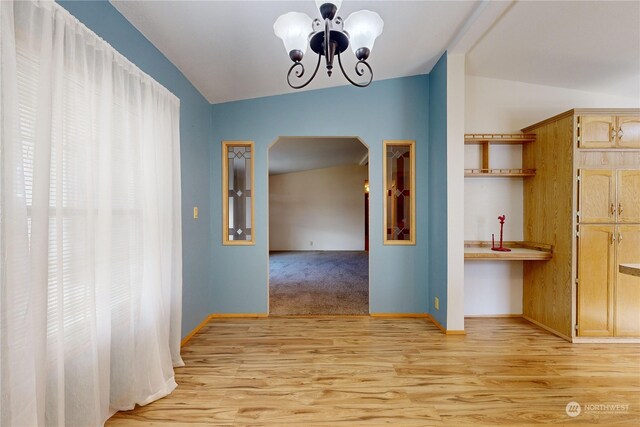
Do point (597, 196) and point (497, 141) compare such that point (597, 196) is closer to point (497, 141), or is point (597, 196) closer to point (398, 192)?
point (497, 141)

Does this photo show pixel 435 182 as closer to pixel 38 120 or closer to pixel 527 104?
pixel 527 104

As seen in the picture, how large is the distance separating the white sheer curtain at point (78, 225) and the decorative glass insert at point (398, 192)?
2.41 metres

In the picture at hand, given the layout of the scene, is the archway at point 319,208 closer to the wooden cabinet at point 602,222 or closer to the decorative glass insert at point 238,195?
the decorative glass insert at point 238,195

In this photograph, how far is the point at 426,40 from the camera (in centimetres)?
264

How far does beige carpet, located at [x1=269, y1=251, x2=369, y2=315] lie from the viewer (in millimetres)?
3736

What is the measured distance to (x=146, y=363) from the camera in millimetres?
1876

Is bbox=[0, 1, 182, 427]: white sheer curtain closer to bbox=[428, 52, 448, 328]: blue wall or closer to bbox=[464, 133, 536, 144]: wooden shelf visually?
bbox=[428, 52, 448, 328]: blue wall

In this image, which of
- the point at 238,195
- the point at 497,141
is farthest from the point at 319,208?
the point at 497,141

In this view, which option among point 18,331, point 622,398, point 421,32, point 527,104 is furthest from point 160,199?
point 527,104

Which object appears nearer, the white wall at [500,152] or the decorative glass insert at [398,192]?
the white wall at [500,152]

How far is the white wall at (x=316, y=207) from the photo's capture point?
927 centimetres

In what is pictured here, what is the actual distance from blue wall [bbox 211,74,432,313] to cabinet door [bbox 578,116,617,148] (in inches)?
56.2

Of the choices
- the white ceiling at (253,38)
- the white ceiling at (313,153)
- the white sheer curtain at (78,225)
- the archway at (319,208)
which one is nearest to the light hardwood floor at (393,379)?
the white sheer curtain at (78,225)

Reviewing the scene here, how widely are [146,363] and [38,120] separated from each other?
159 centimetres
